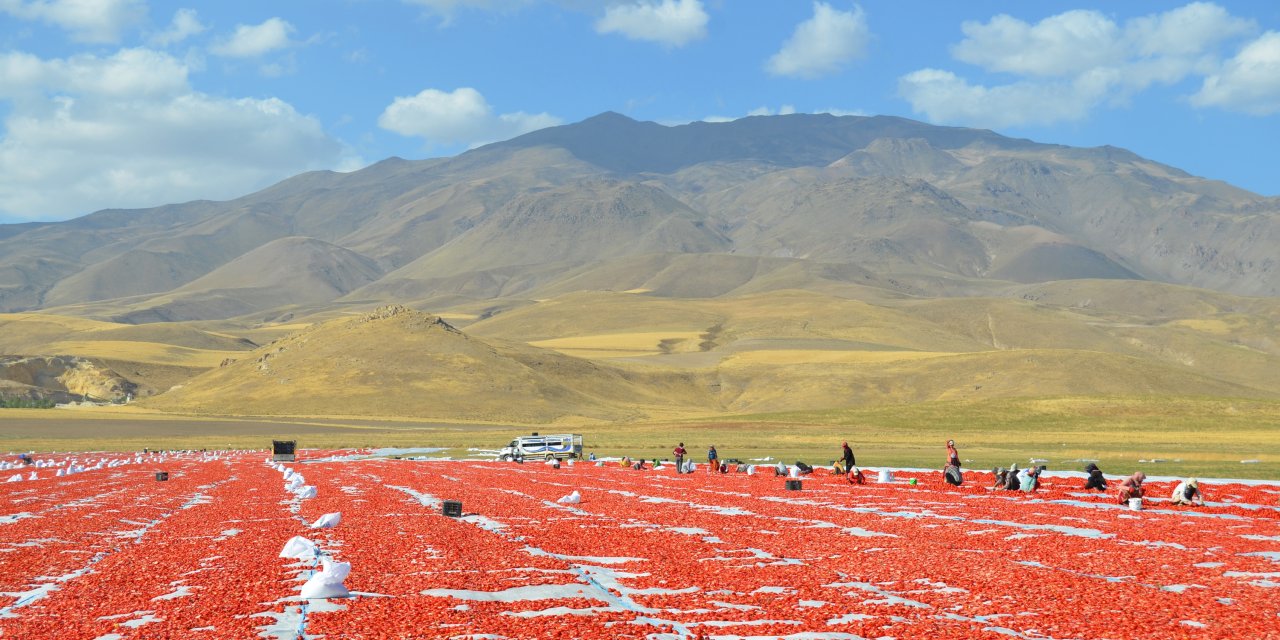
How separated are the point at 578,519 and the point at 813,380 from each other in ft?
442

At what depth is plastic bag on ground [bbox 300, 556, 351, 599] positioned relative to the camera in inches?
620

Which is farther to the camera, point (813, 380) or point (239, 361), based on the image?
point (239, 361)

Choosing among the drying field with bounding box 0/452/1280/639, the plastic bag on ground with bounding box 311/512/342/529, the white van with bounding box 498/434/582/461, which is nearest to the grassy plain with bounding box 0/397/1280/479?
the white van with bounding box 498/434/582/461

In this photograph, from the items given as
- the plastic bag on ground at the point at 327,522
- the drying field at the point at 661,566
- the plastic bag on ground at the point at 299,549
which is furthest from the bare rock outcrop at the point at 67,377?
the plastic bag on ground at the point at 299,549

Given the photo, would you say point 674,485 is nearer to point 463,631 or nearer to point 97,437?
point 463,631

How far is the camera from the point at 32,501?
124ft

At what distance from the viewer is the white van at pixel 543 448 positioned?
7106cm

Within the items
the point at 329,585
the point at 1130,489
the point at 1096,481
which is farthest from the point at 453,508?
the point at 1096,481

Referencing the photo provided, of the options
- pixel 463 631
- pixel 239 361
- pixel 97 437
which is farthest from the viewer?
pixel 239 361

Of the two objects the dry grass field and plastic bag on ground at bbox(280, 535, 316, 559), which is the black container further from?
the dry grass field

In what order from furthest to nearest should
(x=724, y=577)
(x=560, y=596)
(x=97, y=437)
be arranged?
(x=97, y=437) < (x=724, y=577) < (x=560, y=596)

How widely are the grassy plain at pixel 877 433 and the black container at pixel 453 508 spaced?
3004 cm

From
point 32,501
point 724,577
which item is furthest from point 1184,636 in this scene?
point 32,501

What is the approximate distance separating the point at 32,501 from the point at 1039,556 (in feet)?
107
